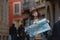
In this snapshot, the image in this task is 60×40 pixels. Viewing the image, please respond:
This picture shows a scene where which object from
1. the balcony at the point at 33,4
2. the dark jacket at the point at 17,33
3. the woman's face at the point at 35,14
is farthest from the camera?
the balcony at the point at 33,4

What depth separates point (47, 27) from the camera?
325 inches

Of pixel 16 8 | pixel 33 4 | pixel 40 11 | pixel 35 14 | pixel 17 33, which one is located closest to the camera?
pixel 35 14

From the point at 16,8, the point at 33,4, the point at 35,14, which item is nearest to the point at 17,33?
the point at 35,14

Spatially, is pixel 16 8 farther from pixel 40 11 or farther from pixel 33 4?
pixel 40 11

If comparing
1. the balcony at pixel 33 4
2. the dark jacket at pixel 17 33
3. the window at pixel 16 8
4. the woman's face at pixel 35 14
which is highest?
the woman's face at pixel 35 14

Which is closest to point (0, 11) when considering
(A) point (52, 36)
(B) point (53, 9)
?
(A) point (52, 36)

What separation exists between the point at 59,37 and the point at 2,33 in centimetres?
885

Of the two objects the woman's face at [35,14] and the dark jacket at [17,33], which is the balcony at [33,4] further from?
the woman's face at [35,14]

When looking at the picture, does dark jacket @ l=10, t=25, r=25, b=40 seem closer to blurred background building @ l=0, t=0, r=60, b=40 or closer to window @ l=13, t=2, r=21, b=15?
blurred background building @ l=0, t=0, r=60, b=40

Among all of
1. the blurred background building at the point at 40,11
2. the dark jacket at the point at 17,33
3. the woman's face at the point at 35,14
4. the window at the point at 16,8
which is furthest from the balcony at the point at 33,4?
the woman's face at the point at 35,14

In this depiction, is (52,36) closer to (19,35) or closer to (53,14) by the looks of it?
(19,35)

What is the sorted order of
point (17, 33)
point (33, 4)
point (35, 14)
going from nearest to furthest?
point (35, 14) → point (17, 33) → point (33, 4)

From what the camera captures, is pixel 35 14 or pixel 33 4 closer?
pixel 35 14

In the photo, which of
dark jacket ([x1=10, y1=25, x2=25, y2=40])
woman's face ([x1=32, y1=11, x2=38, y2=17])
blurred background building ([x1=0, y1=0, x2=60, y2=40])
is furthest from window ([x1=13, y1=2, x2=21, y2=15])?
woman's face ([x1=32, y1=11, x2=38, y2=17])
